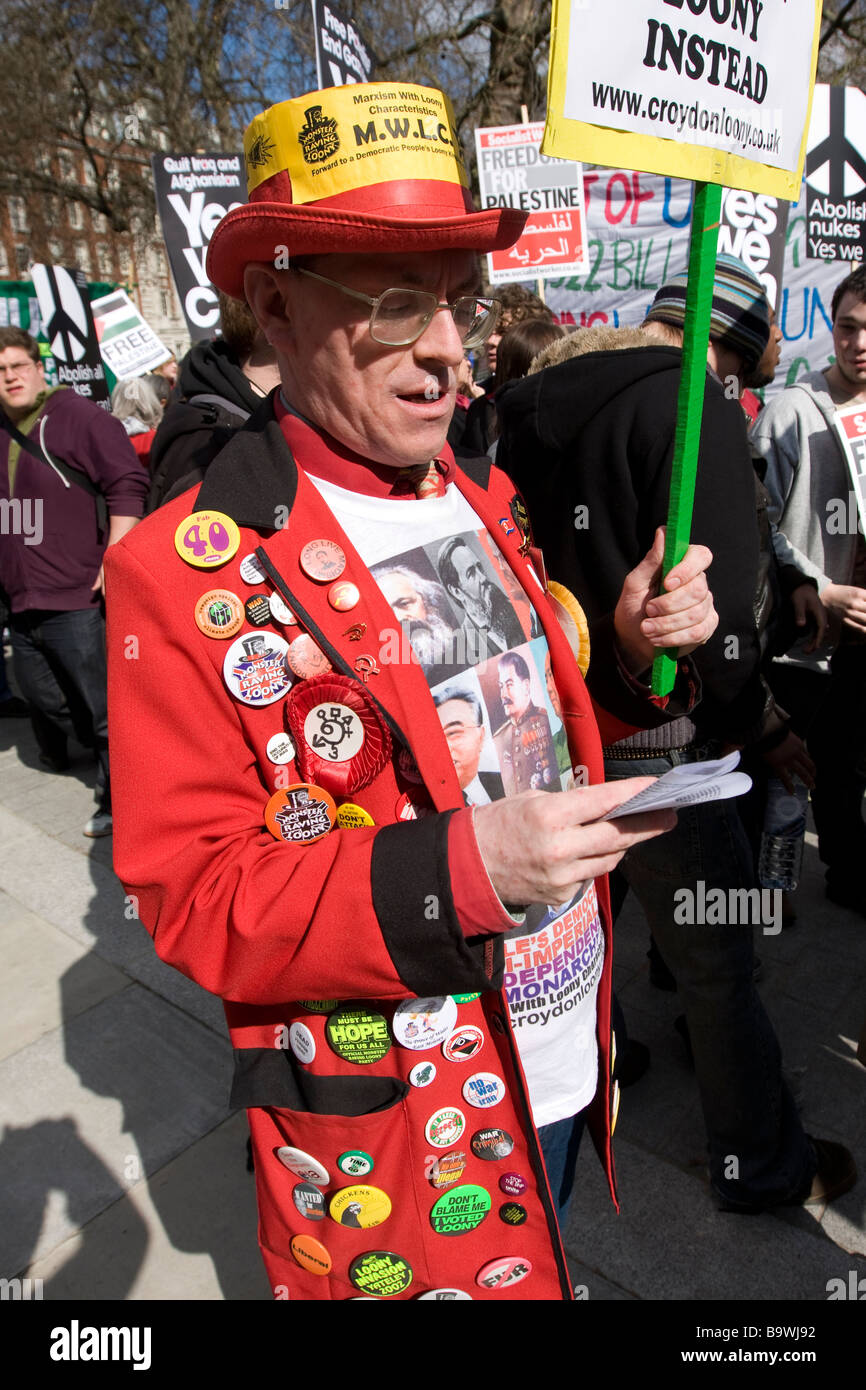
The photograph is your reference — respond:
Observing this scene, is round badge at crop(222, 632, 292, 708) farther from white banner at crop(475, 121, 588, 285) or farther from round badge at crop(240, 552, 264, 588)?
white banner at crop(475, 121, 588, 285)

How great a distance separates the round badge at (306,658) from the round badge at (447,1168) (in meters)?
0.73

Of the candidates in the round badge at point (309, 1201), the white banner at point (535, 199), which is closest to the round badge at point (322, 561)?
the round badge at point (309, 1201)

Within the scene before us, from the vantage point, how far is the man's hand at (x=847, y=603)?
2723 millimetres

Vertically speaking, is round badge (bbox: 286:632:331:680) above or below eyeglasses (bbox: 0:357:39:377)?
below

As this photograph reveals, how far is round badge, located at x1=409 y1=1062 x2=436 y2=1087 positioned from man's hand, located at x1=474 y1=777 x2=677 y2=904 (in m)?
0.37

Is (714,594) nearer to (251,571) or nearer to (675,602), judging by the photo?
(675,602)

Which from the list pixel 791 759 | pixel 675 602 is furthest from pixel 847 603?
pixel 675 602

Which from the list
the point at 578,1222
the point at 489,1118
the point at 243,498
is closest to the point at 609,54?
the point at 243,498

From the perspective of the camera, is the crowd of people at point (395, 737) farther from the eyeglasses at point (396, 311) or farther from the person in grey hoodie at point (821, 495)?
the person in grey hoodie at point (821, 495)

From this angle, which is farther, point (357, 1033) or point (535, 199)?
point (535, 199)

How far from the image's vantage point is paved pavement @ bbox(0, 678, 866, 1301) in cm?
208

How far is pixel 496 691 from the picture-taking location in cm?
126

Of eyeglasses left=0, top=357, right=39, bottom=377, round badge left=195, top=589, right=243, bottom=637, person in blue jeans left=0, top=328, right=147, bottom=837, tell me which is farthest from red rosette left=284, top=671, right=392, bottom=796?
eyeglasses left=0, top=357, right=39, bottom=377

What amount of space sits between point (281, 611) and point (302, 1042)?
590 mm
